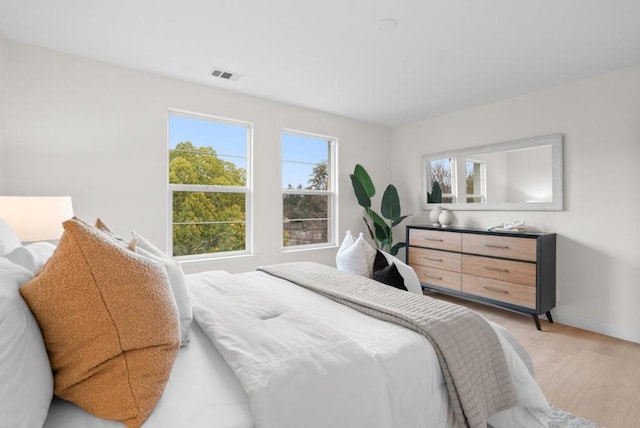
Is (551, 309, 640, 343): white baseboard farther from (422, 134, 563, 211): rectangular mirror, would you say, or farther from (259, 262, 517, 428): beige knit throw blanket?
(259, 262, 517, 428): beige knit throw blanket

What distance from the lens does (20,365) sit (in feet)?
2.24

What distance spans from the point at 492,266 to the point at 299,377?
294cm

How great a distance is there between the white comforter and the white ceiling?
1.77 m

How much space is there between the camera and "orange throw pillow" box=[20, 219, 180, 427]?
2.58ft

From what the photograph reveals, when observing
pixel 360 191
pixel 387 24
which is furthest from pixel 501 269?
pixel 387 24

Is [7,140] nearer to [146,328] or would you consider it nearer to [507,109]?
[146,328]

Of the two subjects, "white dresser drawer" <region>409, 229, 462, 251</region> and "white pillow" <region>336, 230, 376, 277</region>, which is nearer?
"white pillow" <region>336, 230, 376, 277</region>

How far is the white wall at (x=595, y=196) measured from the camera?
2.77 meters

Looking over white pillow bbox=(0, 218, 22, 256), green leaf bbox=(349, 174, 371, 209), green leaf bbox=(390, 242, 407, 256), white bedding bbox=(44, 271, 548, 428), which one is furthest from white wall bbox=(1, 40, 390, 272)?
white bedding bbox=(44, 271, 548, 428)

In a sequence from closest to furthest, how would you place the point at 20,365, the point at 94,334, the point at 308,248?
the point at 20,365 → the point at 94,334 → the point at 308,248

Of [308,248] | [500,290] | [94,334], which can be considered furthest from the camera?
[308,248]

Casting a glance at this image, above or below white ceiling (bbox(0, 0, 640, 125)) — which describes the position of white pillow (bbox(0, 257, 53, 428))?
below

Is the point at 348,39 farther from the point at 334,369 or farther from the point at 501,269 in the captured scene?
the point at 501,269

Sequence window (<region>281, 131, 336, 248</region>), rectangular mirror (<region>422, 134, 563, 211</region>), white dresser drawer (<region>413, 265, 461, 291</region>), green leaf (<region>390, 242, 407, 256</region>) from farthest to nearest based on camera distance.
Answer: green leaf (<region>390, 242, 407, 256</region>) → window (<region>281, 131, 336, 248</region>) → white dresser drawer (<region>413, 265, 461, 291</region>) → rectangular mirror (<region>422, 134, 563, 211</region>)
